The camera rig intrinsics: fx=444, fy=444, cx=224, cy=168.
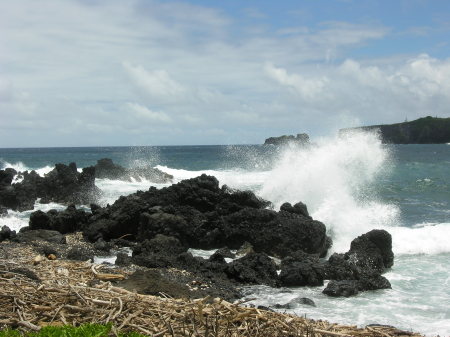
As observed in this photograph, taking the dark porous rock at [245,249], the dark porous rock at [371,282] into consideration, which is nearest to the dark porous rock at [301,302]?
the dark porous rock at [371,282]

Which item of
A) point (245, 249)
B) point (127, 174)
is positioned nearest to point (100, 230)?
point (245, 249)

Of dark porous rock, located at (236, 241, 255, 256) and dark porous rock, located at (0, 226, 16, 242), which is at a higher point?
dark porous rock, located at (0, 226, 16, 242)

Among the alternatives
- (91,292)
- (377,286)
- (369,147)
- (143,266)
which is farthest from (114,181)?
(91,292)

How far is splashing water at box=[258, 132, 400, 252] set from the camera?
14578mm

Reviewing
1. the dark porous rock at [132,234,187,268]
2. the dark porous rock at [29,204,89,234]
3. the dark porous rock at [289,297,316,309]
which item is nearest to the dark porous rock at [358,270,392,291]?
the dark porous rock at [289,297,316,309]

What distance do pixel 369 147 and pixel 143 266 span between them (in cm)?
1847

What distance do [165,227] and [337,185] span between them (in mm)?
8254

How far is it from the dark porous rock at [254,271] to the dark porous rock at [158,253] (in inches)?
51.9

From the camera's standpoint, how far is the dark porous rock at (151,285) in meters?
5.89

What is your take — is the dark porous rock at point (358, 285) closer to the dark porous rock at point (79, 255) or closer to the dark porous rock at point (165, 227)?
the dark porous rock at point (165, 227)

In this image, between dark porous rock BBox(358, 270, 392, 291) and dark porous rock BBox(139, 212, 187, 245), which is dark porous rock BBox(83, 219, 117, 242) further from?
dark porous rock BBox(358, 270, 392, 291)

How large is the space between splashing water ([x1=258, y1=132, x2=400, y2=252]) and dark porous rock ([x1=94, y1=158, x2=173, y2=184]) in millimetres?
13862

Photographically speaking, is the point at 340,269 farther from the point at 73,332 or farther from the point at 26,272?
the point at 73,332

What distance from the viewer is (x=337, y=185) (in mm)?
17297
